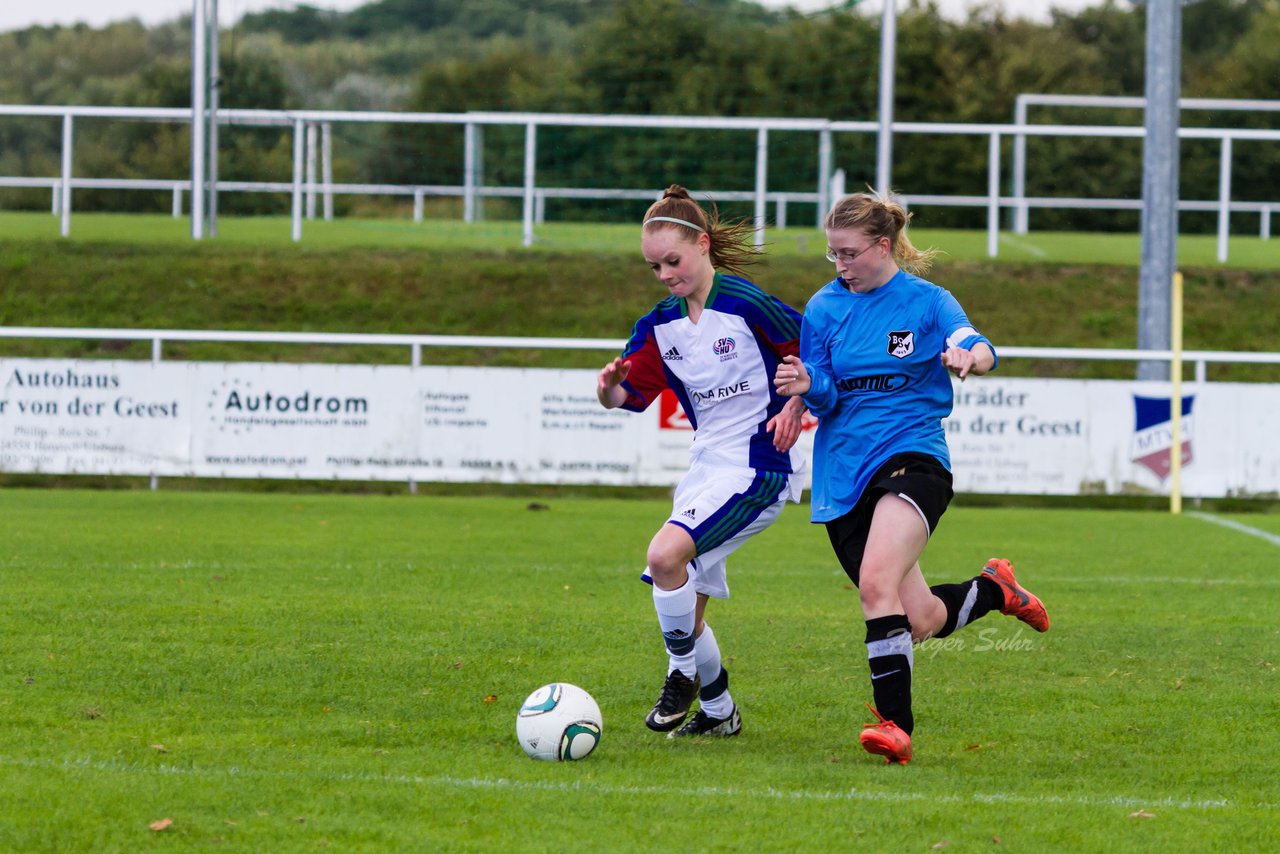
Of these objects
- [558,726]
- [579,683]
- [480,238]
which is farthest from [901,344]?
[480,238]

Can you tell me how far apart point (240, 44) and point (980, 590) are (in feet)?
62.8

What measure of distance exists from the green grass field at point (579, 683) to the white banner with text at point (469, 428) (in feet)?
11.6

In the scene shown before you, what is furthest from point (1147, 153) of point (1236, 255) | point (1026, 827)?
point (1026, 827)

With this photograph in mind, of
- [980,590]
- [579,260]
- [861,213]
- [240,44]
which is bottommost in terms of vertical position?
[980,590]

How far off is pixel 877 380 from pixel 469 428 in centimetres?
943

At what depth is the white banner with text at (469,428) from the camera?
14.0 m

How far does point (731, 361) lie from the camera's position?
17.6 feet

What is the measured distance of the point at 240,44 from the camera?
73.2ft

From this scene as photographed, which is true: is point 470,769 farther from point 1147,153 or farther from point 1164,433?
point 1147,153


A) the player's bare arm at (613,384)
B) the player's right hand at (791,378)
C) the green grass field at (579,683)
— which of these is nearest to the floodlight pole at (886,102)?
the green grass field at (579,683)

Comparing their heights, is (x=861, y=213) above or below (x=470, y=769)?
above

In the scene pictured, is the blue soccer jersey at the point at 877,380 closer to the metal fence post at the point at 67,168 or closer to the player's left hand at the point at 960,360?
the player's left hand at the point at 960,360

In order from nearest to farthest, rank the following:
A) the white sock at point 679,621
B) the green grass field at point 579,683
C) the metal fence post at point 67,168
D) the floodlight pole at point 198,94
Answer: the green grass field at point 579,683 < the white sock at point 679,621 < the floodlight pole at point 198,94 < the metal fence post at point 67,168

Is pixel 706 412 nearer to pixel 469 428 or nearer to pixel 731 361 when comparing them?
→ pixel 731 361
